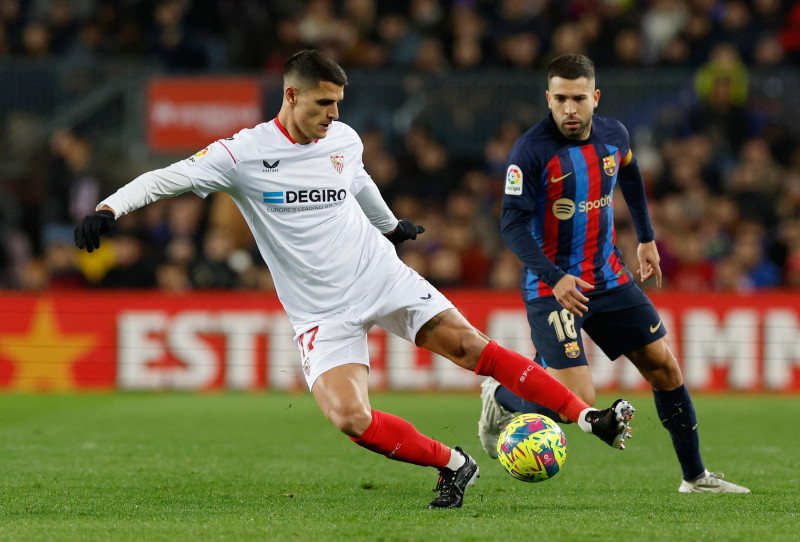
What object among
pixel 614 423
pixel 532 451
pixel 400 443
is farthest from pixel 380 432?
pixel 614 423

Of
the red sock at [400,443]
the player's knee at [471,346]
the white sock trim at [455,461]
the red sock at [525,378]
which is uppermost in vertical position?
the player's knee at [471,346]

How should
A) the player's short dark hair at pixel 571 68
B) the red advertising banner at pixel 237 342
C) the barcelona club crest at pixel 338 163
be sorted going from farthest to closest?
1. the red advertising banner at pixel 237 342
2. the player's short dark hair at pixel 571 68
3. the barcelona club crest at pixel 338 163

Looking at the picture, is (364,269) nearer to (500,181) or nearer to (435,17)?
(500,181)

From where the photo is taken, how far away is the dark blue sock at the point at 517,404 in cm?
680

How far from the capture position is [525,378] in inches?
230

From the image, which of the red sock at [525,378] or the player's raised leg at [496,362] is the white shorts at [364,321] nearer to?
the player's raised leg at [496,362]

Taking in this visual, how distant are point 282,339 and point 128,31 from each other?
562 centimetres

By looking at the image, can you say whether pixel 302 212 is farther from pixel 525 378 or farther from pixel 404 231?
pixel 525 378

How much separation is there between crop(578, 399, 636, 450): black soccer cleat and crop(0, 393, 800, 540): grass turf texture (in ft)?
1.28

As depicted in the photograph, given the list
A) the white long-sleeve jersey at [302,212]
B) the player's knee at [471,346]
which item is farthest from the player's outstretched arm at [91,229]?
the player's knee at [471,346]

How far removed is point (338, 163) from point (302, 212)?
1.11 feet

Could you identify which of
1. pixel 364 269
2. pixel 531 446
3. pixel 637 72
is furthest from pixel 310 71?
pixel 637 72

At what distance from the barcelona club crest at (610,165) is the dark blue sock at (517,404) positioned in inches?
54.9

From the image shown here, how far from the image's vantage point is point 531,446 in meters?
5.85
